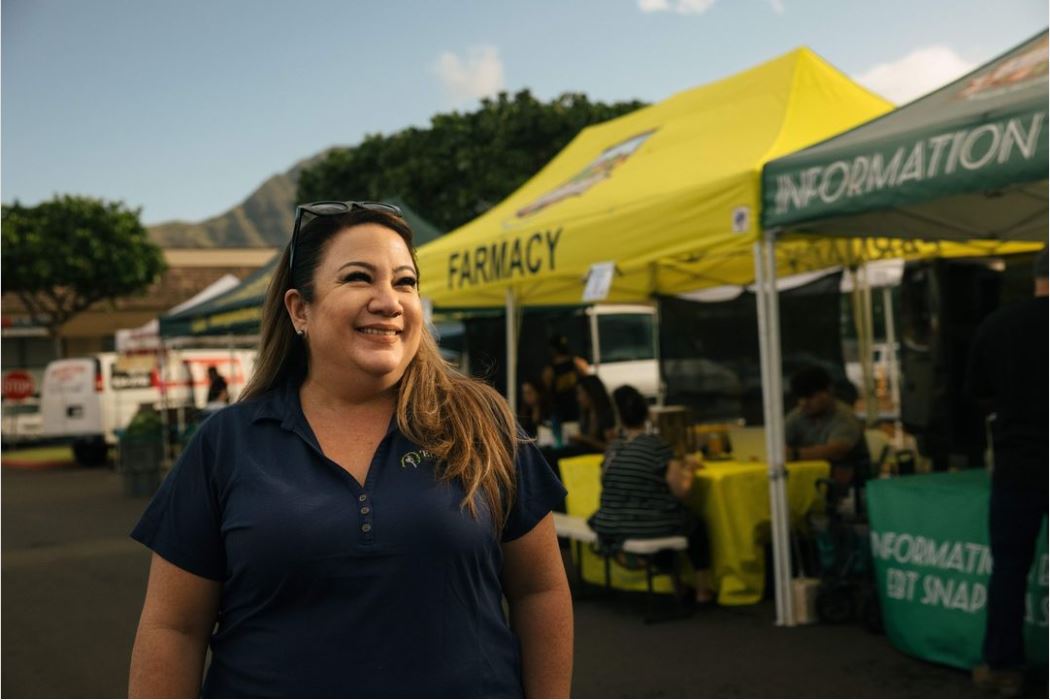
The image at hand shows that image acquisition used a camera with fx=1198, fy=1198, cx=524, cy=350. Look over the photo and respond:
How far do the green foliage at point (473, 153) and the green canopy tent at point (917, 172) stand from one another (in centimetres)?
2653

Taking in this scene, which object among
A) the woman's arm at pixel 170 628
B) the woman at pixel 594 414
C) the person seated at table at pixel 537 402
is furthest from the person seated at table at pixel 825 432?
the woman's arm at pixel 170 628

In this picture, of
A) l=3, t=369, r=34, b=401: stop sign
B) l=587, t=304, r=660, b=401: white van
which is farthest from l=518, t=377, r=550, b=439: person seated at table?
l=3, t=369, r=34, b=401: stop sign

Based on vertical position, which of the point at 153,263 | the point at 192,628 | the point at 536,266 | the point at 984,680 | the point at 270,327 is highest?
the point at 153,263

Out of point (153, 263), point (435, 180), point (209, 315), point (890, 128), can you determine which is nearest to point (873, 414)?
point (890, 128)

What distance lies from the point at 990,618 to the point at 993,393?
1.01 m

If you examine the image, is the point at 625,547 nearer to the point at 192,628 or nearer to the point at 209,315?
the point at 192,628

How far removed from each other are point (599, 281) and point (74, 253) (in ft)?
115

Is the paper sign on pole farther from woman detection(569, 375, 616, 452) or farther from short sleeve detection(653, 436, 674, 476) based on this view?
woman detection(569, 375, 616, 452)

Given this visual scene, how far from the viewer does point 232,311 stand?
15.7 meters

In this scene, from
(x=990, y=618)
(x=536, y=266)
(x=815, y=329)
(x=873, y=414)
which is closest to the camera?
(x=990, y=618)

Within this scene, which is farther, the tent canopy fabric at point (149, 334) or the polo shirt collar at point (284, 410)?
the tent canopy fabric at point (149, 334)

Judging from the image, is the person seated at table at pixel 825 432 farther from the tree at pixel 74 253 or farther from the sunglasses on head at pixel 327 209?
the tree at pixel 74 253

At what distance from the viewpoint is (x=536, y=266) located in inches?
345

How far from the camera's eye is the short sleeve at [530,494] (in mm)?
2199
